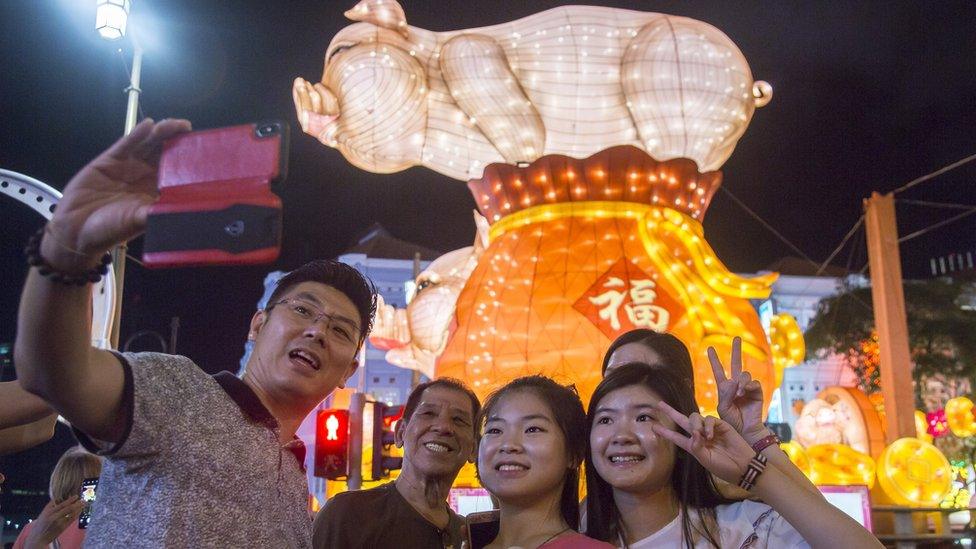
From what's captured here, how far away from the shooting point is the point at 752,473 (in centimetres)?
256

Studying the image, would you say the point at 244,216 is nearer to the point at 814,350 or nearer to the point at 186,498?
the point at 186,498

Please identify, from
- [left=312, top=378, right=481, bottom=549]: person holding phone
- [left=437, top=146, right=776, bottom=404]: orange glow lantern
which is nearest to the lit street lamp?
[left=437, top=146, right=776, bottom=404]: orange glow lantern

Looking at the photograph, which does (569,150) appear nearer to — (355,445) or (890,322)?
(355,445)

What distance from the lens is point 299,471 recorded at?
2389 millimetres

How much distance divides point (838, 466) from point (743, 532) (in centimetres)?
840

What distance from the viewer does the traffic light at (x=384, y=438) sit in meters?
8.73

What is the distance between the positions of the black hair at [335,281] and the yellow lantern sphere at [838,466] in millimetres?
9053

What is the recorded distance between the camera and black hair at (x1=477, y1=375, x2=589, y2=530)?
2.97m

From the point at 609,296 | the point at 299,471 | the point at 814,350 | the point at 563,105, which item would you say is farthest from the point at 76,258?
the point at 814,350

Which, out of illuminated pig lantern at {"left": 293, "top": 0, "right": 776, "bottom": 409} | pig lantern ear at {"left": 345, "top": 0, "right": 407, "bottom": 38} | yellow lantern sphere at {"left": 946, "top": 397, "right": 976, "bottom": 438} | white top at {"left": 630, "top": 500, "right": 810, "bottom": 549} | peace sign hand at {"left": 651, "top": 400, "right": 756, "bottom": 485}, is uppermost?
pig lantern ear at {"left": 345, "top": 0, "right": 407, "bottom": 38}

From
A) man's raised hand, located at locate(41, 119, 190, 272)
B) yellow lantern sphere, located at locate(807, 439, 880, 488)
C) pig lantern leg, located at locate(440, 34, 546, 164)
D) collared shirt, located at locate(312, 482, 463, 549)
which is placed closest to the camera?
man's raised hand, located at locate(41, 119, 190, 272)

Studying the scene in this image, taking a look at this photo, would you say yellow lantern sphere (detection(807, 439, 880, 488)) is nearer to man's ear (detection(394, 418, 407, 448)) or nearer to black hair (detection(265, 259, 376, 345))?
man's ear (detection(394, 418, 407, 448))

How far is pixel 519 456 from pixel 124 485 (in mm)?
1332

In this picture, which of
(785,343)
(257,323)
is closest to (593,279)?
(785,343)
